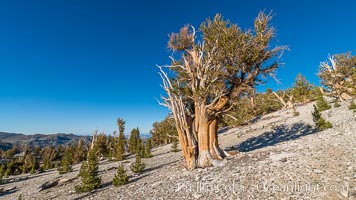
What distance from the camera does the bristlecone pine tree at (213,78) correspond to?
1434 cm

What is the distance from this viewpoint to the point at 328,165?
9539 mm

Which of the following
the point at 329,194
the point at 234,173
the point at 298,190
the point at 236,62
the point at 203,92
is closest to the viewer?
the point at 329,194

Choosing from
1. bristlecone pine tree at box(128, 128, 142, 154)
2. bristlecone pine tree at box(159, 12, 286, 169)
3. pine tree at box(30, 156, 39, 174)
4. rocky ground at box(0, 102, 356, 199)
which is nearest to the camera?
rocky ground at box(0, 102, 356, 199)

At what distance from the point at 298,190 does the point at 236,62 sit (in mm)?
9331

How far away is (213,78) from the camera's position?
15125mm

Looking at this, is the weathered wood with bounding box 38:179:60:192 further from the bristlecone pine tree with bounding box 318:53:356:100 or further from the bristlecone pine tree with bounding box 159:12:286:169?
the bristlecone pine tree with bounding box 318:53:356:100

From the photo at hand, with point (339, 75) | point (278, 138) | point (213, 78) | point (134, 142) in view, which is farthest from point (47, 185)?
point (339, 75)

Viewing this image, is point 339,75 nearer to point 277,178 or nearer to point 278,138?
point 278,138

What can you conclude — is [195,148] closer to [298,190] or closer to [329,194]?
[298,190]

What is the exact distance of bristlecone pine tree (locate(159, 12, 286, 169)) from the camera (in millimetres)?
14336

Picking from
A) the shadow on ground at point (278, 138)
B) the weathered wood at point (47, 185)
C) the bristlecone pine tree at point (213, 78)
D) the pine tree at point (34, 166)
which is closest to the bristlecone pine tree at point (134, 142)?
the pine tree at point (34, 166)

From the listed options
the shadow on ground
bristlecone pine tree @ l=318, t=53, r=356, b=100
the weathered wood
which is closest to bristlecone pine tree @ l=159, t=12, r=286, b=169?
the shadow on ground

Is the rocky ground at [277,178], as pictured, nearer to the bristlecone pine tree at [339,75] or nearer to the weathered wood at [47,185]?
the weathered wood at [47,185]

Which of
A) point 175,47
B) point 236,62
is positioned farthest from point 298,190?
point 175,47
